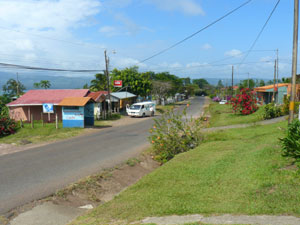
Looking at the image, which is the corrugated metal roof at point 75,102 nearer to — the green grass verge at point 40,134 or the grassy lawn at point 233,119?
the green grass verge at point 40,134

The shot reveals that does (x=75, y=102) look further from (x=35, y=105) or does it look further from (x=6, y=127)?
(x=35, y=105)

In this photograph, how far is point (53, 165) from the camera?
1206 centimetres

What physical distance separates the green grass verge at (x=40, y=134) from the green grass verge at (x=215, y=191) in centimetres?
1230

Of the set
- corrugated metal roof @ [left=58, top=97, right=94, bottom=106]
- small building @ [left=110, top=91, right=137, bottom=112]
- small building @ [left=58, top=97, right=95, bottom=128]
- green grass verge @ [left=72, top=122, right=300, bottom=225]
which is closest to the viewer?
green grass verge @ [left=72, top=122, right=300, bottom=225]

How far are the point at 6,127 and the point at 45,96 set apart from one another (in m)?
9.40

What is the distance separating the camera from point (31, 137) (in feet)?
66.8

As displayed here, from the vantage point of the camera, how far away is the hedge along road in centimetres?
888

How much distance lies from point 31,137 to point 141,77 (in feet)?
112

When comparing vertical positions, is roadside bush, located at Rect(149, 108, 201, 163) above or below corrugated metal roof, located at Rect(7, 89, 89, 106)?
below

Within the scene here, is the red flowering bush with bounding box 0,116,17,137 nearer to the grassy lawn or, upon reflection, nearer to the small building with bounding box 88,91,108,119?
the small building with bounding box 88,91,108,119

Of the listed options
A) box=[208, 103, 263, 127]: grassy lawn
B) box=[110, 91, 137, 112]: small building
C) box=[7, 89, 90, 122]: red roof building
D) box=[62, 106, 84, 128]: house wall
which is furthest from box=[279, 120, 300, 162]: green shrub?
A: box=[110, 91, 137, 112]: small building

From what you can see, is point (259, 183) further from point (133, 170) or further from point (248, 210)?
point (133, 170)

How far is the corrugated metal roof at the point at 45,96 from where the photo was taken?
1179 inches

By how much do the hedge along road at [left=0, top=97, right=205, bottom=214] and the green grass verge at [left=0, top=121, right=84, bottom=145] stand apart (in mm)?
2927
